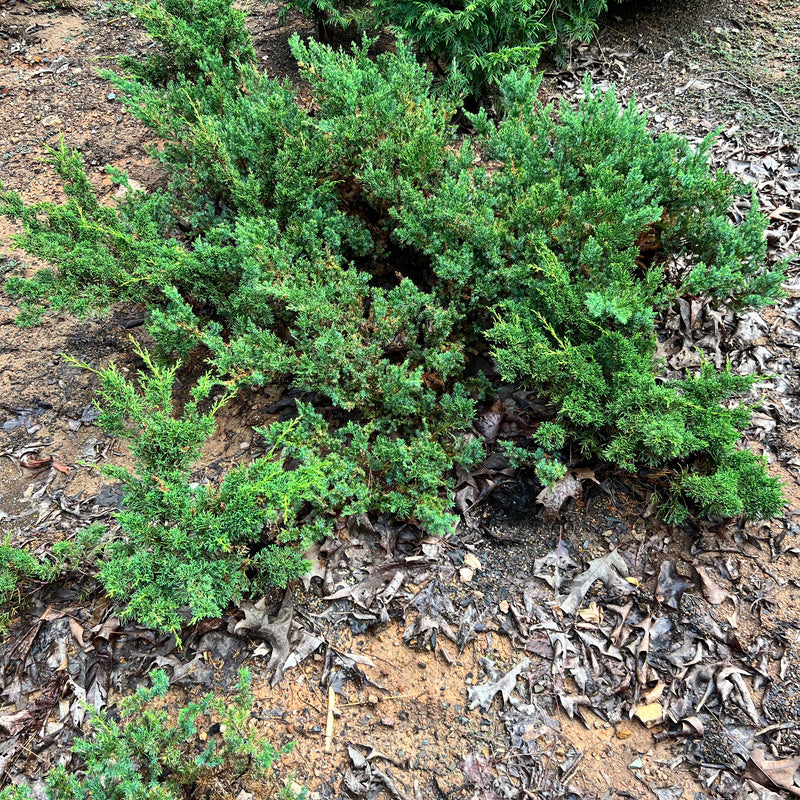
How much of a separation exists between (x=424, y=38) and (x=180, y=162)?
2.22 meters

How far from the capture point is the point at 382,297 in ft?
10.5

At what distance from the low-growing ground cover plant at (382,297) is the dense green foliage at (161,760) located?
0.36m

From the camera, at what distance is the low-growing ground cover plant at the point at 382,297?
8.49 feet

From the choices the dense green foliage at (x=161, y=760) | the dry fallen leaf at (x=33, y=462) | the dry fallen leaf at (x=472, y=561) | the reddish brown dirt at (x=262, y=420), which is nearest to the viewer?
the dense green foliage at (x=161, y=760)

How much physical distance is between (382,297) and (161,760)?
2271 mm

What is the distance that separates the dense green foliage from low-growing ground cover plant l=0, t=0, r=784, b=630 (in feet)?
1.17

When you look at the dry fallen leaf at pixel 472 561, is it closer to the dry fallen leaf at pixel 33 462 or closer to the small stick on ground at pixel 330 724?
the small stick on ground at pixel 330 724

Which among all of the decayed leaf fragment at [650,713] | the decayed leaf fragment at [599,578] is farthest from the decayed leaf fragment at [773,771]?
the decayed leaf fragment at [599,578]

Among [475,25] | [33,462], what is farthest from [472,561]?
[475,25]

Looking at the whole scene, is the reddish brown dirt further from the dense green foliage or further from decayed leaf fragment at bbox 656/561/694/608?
the dense green foliage

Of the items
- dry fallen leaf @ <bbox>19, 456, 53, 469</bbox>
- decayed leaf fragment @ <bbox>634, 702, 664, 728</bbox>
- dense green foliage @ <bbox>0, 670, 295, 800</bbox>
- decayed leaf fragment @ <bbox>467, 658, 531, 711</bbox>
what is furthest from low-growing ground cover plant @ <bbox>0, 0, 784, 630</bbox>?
decayed leaf fragment @ <bbox>634, 702, 664, 728</bbox>

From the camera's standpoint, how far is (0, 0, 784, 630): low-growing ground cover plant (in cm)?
259

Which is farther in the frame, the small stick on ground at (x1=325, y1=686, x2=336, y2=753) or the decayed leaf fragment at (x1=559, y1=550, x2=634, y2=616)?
the decayed leaf fragment at (x1=559, y1=550, x2=634, y2=616)

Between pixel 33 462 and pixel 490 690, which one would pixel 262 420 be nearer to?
pixel 33 462
